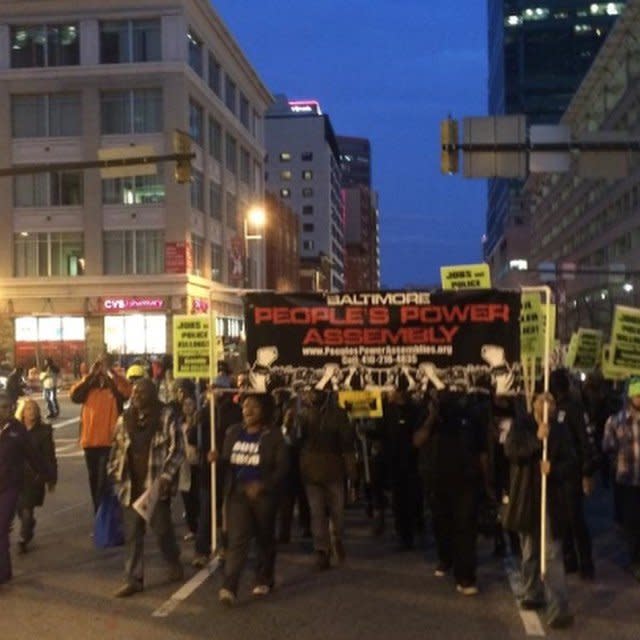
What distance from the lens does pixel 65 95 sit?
54938 millimetres

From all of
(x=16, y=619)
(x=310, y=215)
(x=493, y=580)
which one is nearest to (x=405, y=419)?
(x=493, y=580)

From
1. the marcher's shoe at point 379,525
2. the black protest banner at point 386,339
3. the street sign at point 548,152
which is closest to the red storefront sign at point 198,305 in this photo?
the street sign at point 548,152

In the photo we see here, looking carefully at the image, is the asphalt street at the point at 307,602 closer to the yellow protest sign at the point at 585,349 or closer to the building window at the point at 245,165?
the yellow protest sign at the point at 585,349

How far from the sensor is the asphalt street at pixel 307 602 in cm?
759

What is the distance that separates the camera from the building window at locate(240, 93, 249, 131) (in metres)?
71.4

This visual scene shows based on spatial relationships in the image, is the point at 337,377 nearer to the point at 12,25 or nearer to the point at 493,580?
the point at 493,580

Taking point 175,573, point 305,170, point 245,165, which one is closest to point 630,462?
point 175,573

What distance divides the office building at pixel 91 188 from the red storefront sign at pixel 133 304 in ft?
0.17

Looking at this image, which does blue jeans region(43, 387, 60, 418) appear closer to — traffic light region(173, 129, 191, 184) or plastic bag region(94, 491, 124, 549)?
traffic light region(173, 129, 191, 184)

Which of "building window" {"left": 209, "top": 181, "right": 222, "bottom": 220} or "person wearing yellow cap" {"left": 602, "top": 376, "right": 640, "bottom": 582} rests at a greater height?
"building window" {"left": 209, "top": 181, "right": 222, "bottom": 220}

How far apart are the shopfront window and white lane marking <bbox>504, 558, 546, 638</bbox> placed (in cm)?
4597

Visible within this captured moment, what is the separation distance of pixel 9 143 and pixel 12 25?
20.3 ft

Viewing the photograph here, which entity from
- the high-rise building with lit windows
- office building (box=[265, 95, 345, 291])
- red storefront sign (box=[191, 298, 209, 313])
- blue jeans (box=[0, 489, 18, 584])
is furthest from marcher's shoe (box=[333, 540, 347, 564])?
office building (box=[265, 95, 345, 291])

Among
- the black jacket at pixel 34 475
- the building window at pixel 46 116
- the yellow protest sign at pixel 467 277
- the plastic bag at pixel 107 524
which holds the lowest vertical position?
the plastic bag at pixel 107 524
